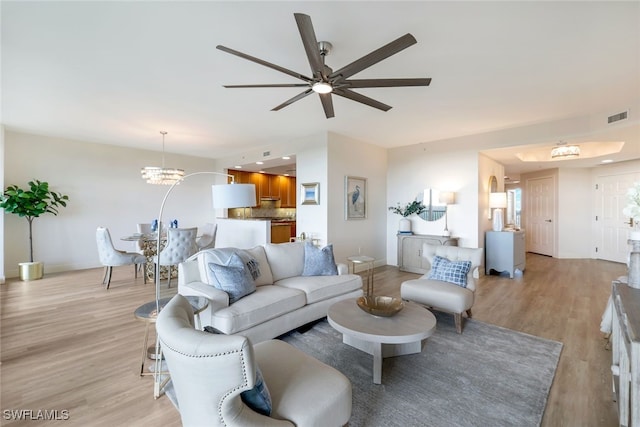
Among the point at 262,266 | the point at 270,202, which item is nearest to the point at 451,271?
the point at 262,266

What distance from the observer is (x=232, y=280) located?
2.54 meters

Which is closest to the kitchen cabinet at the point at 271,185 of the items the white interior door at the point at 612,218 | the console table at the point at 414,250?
the console table at the point at 414,250

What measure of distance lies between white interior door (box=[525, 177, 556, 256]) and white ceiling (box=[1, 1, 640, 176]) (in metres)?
3.47

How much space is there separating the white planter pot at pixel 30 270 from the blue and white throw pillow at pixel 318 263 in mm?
5085

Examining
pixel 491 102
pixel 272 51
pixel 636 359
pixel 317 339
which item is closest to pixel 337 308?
pixel 317 339

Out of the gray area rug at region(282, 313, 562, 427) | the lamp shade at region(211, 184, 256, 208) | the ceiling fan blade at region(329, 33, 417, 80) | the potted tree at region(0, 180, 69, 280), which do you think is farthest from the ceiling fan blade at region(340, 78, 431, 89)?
the potted tree at region(0, 180, 69, 280)

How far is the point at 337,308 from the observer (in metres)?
2.47

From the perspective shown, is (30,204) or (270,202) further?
(270,202)

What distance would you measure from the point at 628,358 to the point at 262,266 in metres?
2.81

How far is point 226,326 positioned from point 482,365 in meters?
2.13

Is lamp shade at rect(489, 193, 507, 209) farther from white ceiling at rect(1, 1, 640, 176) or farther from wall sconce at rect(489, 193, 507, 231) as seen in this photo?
white ceiling at rect(1, 1, 640, 176)

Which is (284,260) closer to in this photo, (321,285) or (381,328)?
(321,285)

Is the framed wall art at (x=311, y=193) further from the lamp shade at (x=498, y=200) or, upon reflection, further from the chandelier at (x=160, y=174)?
the lamp shade at (x=498, y=200)

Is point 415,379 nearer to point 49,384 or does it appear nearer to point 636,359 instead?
point 636,359
